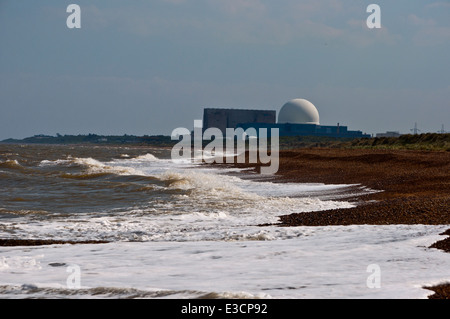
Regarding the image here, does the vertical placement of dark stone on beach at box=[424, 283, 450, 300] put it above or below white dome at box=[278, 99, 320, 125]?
below

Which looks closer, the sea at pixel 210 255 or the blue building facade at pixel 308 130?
the sea at pixel 210 255

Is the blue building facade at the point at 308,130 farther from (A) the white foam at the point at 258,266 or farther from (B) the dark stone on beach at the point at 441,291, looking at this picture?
(B) the dark stone on beach at the point at 441,291

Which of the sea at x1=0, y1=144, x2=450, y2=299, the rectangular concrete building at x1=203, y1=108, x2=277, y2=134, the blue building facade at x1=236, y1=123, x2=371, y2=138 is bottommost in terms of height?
the sea at x1=0, y1=144, x2=450, y2=299

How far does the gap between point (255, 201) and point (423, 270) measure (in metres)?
9.83

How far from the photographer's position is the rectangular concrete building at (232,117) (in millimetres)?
146375

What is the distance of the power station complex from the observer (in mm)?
124500

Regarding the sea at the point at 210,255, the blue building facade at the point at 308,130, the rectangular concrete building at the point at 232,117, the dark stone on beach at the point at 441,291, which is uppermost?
the rectangular concrete building at the point at 232,117

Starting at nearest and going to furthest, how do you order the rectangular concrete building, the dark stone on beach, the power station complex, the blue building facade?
the dark stone on beach → the blue building facade → the power station complex → the rectangular concrete building

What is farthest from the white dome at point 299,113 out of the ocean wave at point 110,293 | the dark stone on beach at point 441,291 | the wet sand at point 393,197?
the ocean wave at point 110,293

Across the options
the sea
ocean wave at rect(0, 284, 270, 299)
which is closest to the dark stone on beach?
the sea

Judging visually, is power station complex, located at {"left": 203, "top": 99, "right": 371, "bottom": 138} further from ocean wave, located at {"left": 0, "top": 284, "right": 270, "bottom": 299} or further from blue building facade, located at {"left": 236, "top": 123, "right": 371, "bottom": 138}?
ocean wave, located at {"left": 0, "top": 284, "right": 270, "bottom": 299}

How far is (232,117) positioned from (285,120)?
23.8 m

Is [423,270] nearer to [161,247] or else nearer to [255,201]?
[161,247]
